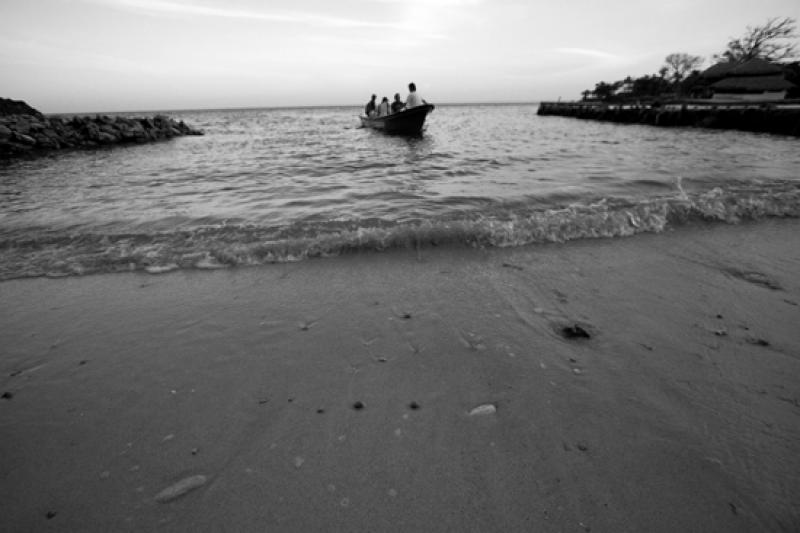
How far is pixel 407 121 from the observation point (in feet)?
62.1

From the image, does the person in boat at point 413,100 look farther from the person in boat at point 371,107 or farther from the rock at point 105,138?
the rock at point 105,138

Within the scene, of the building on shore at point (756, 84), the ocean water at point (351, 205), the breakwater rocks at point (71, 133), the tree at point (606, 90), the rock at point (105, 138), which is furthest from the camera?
the tree at point (606, 90)

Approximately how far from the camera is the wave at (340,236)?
410 centimetres

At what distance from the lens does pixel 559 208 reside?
5793mm

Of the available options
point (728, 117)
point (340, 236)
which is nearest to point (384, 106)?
point (340, 236)

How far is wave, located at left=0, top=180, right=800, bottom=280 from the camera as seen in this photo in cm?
410

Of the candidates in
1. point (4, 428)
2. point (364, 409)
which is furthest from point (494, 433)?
point (4, 428)

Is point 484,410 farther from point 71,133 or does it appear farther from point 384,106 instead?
point 71,133

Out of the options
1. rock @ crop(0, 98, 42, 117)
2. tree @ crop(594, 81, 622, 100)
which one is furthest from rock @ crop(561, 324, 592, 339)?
tree @ crop(594, 81, 622, 100)

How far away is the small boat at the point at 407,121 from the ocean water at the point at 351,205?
851 cm

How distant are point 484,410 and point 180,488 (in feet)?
5.07

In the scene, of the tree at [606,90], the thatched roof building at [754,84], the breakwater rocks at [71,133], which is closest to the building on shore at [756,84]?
the thatched roof building at [754,84]

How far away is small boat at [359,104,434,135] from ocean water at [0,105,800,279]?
8510 millimetres

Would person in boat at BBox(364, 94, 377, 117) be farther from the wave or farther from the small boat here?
the wave
